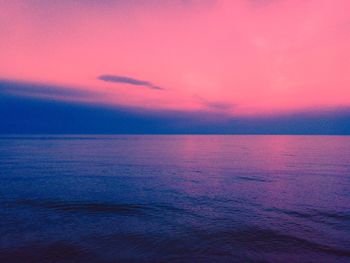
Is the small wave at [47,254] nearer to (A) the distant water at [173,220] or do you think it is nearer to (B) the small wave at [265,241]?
(A) the distant water at [173,220]

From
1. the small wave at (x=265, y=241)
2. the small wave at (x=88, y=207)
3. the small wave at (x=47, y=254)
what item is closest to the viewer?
the small wave at (x=47, y=254)

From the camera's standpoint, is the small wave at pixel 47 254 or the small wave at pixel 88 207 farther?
the small wave at pixel 88 207

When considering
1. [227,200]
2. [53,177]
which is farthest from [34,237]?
[53,177]

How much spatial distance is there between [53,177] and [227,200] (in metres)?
18.5

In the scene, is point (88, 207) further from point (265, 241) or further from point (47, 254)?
point (265, 241)

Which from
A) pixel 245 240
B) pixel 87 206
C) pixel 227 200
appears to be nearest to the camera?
pixel 245 240

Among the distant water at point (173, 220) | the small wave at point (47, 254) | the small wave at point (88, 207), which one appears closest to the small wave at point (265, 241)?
the distant water at point (173, 220)

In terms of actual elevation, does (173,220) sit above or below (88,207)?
above

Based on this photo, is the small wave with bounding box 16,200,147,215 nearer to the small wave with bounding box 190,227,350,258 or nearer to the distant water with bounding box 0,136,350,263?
the distant water with bounding box 0,136,350,263

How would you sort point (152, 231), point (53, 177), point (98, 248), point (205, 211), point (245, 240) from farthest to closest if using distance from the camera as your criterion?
point (53, 177), point (205, 211), point (152, 231), point (245, 240), point (98, 248)

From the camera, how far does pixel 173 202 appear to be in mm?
19188

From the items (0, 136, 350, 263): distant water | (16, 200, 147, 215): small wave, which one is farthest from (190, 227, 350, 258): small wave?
(16, 200, 147, 215): small wave

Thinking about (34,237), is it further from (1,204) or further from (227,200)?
(227,200)

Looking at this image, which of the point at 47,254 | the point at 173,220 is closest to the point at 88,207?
the point at 173,220
